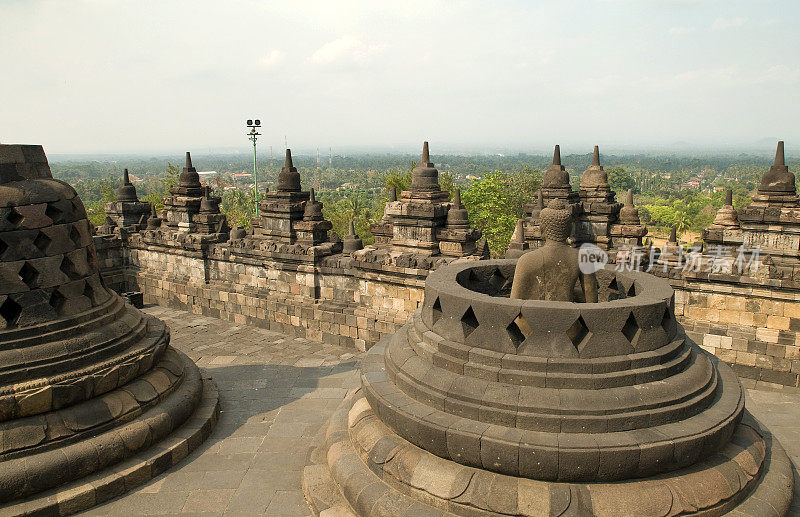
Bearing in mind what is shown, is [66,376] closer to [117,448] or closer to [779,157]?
[117,448]

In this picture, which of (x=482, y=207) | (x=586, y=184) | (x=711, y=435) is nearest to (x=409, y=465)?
(x=711, y=435)

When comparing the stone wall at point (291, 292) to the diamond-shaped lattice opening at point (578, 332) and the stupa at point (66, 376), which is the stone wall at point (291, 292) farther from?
the diamond-shaped lattice opening at point (578, 332)

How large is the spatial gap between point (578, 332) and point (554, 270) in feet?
2.24

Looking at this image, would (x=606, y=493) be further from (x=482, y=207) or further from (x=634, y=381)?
(x=482, y=207)

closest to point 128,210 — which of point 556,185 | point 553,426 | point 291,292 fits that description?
point 291,292

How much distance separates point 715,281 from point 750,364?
138 centimetres

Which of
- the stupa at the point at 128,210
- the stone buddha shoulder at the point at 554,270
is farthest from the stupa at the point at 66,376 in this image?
the stupa at the point at 128,210

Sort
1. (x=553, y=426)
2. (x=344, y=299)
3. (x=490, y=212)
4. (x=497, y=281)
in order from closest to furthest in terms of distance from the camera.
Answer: (x=553, y=426) → (x=497, y=281) → (x=344, y=299) → (x=490, y=212)

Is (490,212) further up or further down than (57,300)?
further down

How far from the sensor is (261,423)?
6266 millimetres

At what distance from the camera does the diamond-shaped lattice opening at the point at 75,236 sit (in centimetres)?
572

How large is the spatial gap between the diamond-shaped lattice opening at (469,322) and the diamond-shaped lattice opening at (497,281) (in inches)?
69.5

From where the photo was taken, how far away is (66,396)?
5.06 meters

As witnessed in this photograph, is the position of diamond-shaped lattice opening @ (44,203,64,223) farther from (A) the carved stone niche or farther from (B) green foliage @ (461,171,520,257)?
(B) green foliage @ (461,171,520,257)
